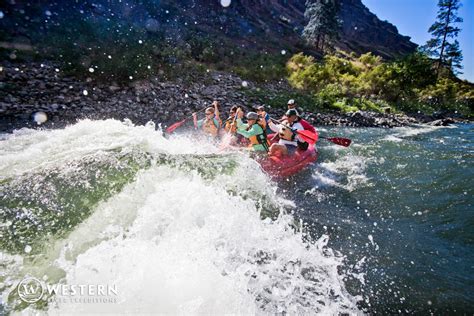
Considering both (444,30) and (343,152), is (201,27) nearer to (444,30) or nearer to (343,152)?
(343,152)

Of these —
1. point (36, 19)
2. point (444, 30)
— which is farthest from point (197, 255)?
point (444, 30)

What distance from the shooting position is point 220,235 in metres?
3.41

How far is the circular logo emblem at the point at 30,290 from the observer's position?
7.76 ft

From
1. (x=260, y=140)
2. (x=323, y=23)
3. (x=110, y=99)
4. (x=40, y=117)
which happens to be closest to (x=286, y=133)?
(x=260, y=140)

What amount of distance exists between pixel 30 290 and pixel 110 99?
9421 millimetres

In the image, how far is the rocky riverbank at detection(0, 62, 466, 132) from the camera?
29.7 ft

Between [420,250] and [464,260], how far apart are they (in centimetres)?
44

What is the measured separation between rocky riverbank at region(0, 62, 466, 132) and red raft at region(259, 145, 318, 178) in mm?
6231

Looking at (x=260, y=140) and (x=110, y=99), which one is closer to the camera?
(x=260, y=140)

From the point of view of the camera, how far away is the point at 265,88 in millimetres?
16438

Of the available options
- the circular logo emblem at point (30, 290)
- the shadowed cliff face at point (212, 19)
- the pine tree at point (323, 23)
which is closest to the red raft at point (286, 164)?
the circular logo emblem at point (30, 290)

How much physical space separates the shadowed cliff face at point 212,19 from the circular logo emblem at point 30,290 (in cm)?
1408

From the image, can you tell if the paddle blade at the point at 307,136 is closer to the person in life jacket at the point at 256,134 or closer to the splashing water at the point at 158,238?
the person in life jacket at the point at 256,134

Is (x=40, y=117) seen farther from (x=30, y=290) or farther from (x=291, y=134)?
(x=30, y=290)
